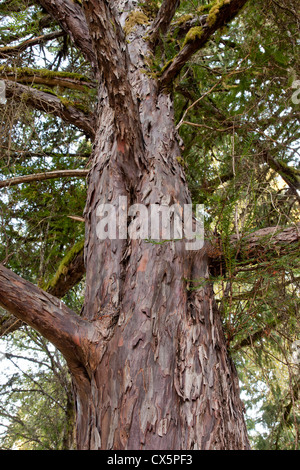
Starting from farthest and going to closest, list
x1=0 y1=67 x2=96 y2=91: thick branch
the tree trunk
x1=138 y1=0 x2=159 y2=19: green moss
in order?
x1=138 y1=0 x2=159 y2=19: green moss → x1=0 y1=67 x2=96 y2=91: thick branch → the tree trunk

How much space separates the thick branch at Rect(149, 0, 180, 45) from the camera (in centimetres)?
306

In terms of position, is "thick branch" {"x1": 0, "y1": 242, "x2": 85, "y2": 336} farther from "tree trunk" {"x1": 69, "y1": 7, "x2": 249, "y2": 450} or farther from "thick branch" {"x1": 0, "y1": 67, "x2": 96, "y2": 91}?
"thick branch" {"x1": 0, "y1": 67, "x2": 96, "y2": 91}

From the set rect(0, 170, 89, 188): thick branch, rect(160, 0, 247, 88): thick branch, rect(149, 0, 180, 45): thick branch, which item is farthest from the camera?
rect(149, 0, 180, 45): thick branch

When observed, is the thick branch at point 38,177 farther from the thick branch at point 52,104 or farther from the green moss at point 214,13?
the green moss at point 214,13

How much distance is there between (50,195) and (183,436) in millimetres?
2885

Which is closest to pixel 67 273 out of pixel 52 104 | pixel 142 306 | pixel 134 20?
pixel 52 104

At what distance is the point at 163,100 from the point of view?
9.58ft

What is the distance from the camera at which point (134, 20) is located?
373 centimetres

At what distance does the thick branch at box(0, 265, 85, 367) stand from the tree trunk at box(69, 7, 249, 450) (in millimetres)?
150

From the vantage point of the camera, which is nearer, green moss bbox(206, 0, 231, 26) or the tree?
the tree

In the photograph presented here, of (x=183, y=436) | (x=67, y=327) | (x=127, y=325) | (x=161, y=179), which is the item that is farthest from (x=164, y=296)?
(x=161, y=179)

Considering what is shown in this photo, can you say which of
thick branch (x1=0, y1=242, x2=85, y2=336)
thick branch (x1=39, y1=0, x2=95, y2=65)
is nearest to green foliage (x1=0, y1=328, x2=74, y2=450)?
thick branch (x1=0, y1=242, x2=85, y2=336)

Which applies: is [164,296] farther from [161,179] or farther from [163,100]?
[163,100]

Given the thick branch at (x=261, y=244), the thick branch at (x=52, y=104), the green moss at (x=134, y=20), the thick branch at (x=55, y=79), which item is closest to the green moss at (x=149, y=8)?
the green moss at (x=134, y=20)
